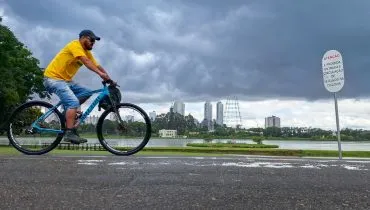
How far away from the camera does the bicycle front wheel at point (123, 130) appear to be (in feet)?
29.3

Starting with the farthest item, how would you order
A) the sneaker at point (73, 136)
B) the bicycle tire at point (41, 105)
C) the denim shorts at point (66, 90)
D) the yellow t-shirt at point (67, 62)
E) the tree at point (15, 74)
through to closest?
the tree at point (15, 74) → the bicycle tire at point (41, 105) → the sneaker at point (73, 136) → the denim shorts at point (66, 90) → the yellow t-shirt at point (67, 62)

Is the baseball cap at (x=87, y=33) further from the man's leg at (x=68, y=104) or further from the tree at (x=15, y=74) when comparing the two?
the tree at (x=15, y=74)

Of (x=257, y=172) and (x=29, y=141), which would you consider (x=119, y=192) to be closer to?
(x=257, y=172)

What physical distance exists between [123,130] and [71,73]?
142cm

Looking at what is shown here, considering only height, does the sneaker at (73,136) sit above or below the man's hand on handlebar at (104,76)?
below

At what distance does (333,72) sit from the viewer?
49.0 feet

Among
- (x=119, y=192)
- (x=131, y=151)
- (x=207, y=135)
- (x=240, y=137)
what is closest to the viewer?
(x=119, y=192)

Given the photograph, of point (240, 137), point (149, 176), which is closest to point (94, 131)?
point (149, 176)

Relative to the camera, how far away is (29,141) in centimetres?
951

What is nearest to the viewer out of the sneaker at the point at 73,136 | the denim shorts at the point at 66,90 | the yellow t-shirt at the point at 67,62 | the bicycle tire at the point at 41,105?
the yellow t-shirt at the point at 67,62

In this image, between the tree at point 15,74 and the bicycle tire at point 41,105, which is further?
the tree at point 15,74

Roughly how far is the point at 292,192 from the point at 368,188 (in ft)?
3.24

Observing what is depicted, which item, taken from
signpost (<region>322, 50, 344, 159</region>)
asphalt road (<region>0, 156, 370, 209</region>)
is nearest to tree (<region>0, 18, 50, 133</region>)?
signpost (<region>322, 50, 344, 159</region>)

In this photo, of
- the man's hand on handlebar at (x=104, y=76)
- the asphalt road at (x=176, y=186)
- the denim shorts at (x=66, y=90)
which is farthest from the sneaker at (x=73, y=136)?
the asphalt road at (x=176, y=186)
